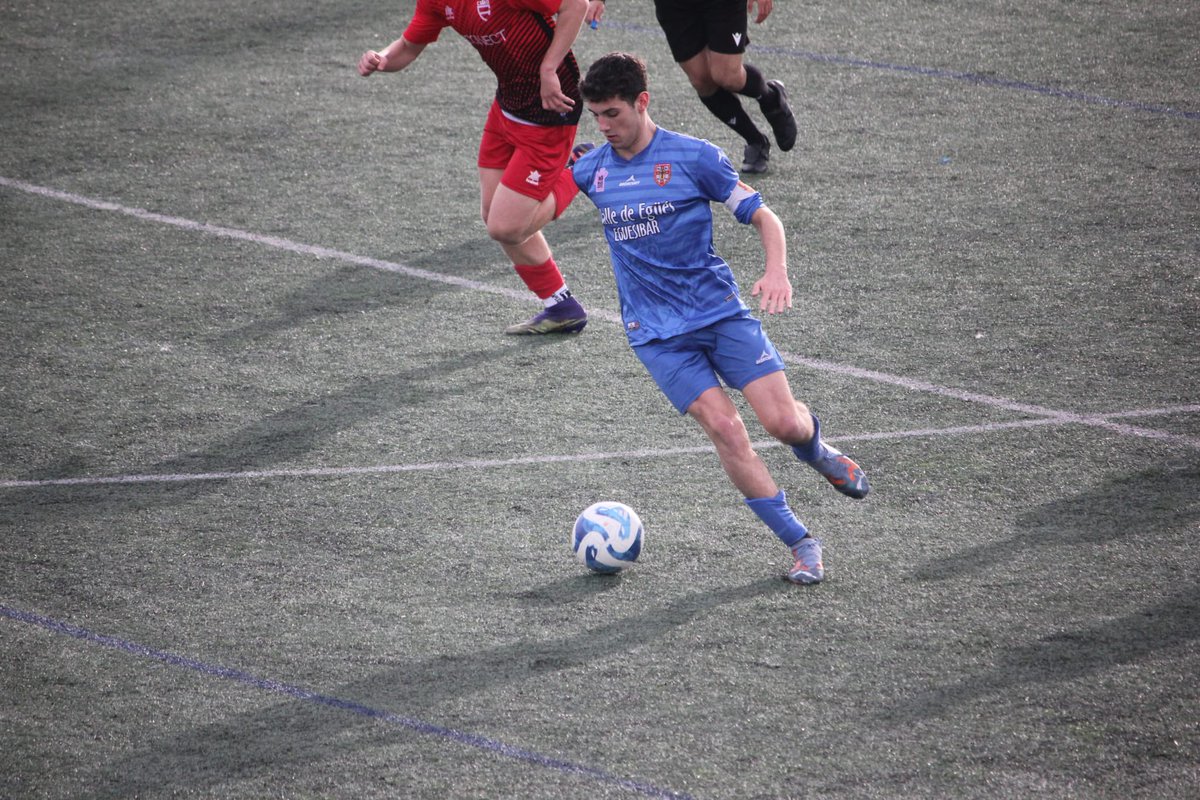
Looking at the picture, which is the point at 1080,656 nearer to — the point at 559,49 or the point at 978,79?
the point at 559,49

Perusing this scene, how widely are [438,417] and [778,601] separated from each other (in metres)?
2.25

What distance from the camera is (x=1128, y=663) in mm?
4266

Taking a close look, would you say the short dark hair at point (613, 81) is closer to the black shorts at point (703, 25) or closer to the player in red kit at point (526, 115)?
the player in red kit at point (526, 115)

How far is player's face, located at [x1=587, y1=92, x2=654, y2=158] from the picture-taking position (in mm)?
→ 4758

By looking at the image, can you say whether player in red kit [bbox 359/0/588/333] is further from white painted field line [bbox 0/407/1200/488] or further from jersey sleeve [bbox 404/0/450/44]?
white painted field line [bbox 0/407/1200/488]

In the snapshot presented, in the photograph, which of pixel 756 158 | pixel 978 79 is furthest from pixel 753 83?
pixel 978 79

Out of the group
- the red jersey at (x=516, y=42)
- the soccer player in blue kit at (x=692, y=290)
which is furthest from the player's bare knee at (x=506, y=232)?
the soccer player in blue kit at (x=692, y=290)

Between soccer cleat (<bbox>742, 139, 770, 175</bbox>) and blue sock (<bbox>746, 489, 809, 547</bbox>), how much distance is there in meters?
4.40

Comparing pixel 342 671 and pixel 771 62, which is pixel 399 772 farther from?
pixel 771 62

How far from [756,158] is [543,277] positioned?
2.38m

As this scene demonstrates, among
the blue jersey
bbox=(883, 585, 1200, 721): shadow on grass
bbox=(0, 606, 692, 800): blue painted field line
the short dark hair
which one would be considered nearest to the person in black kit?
the blue jersey

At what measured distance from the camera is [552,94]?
21.0ft

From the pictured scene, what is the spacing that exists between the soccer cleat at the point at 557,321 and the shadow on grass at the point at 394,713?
2.55 meters

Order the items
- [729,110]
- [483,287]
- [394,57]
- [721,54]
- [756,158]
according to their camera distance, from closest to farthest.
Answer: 1. [394,57]
2. [483,287]
3. [721,54]
4. [729,110]
5. [756,158]
